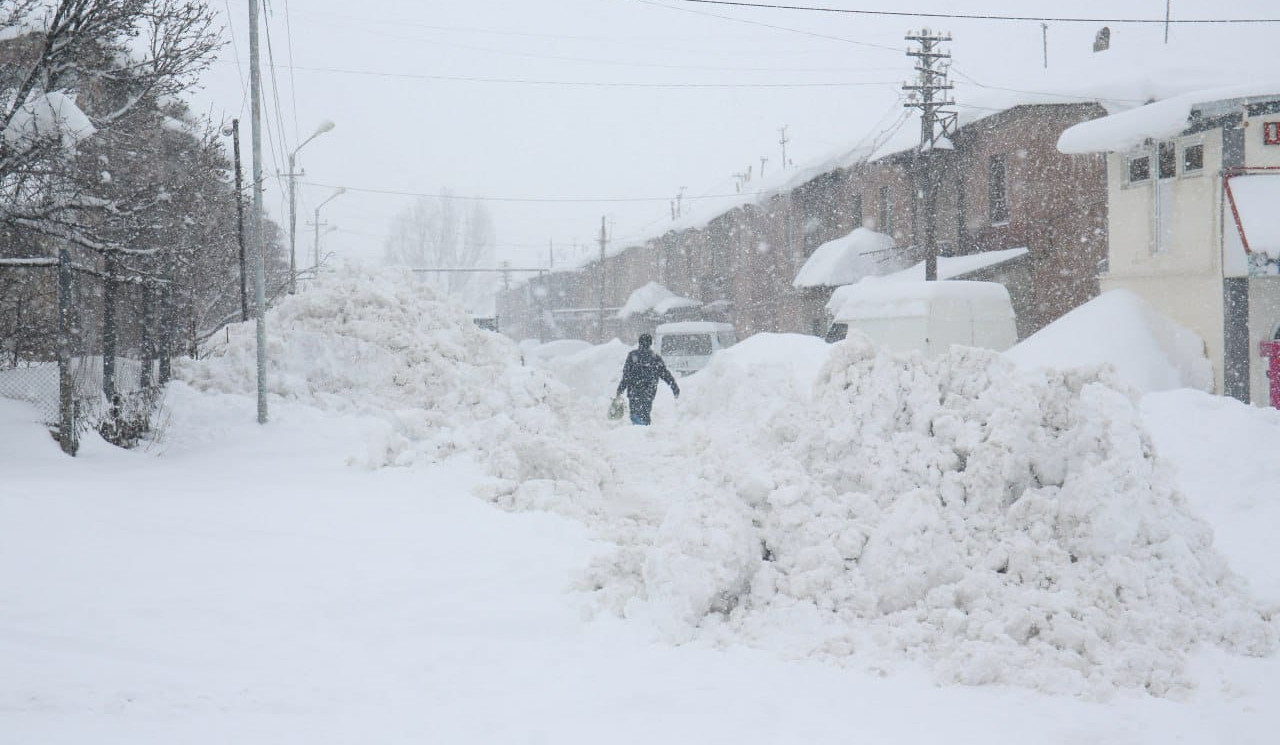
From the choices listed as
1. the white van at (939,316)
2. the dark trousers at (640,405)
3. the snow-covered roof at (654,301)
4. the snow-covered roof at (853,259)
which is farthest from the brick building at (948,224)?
the dark trousers at (640,405)

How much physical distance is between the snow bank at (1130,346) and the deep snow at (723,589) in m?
5.66

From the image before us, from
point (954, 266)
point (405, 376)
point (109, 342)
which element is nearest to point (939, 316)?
point (954, 266)

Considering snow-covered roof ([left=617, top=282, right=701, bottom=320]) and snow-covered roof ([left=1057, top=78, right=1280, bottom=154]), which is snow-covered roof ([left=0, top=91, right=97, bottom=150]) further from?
snow-covered roof ([left=617, top=282, right=701, bottom=320])

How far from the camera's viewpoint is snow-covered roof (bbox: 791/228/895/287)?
29.2 meters

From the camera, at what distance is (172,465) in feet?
28.3

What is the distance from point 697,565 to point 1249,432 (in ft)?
20.7

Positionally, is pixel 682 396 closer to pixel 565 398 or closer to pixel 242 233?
pixel 565 398

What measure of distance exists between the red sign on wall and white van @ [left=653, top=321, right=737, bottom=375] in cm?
1661

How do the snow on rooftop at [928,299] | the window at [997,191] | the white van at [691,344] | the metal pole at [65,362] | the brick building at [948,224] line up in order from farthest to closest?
the white van at [691,344] → the window at [997,191] → the brick building at [948,224] → the snow on rooftop at [928,299] → the metal pole at [65,362]

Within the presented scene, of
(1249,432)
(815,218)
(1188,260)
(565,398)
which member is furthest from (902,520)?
(815,218)

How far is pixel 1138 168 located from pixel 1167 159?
65 centimetres

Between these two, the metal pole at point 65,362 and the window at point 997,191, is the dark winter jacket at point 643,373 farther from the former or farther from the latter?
the window at point 997,191

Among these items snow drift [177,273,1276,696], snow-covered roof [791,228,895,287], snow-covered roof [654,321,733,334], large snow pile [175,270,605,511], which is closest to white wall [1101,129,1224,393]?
snow drift [177,273,1276,696]

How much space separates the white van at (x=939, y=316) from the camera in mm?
16641
